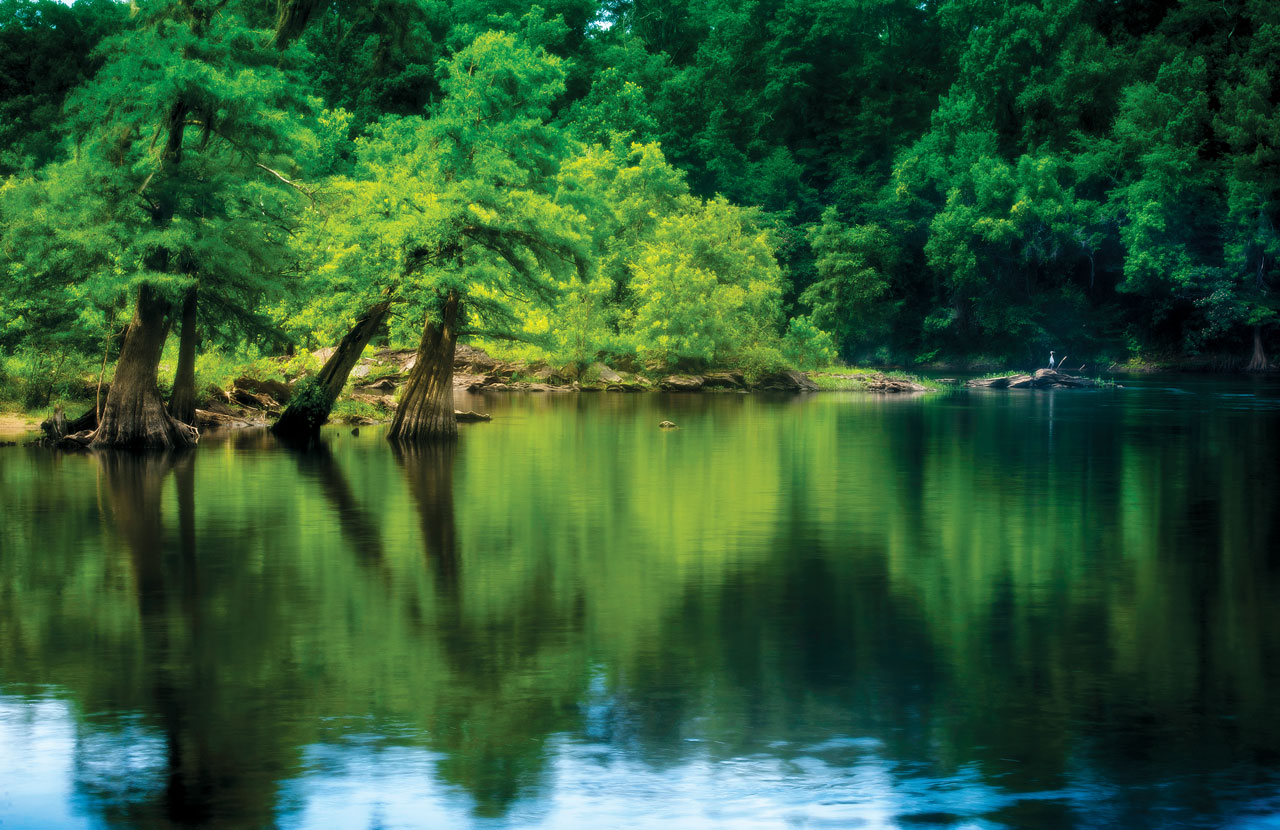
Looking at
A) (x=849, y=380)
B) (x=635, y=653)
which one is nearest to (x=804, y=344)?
(x=849, y=380)

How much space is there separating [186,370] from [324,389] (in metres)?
3.28

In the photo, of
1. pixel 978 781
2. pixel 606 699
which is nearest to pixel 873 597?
pixel 606 699

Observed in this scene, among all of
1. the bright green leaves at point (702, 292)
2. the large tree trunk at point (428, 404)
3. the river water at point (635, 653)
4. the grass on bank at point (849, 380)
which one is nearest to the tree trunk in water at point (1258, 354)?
the grass on bank at point (849, 380)

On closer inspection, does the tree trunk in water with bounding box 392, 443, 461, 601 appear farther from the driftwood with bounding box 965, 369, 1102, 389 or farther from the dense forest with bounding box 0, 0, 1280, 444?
the driftwood with bounding box 965, 369, 1102, 389

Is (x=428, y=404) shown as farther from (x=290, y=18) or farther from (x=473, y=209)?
(x=290, y=18)

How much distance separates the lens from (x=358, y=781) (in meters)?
7.11

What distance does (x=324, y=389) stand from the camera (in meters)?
30.8

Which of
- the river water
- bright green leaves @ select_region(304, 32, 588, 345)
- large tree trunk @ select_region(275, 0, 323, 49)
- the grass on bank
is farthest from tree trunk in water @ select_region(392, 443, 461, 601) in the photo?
the grass on bank

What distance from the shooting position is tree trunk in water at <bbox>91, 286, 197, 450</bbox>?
26422 mm

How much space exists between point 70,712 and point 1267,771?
734cm

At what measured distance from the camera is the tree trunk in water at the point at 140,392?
26.4 meters

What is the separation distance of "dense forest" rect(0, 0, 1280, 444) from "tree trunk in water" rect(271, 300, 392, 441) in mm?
162

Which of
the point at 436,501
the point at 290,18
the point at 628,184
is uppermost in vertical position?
the point at 290,18

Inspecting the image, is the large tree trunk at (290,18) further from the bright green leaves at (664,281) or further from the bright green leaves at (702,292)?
the bright green leaves at (702,292)
